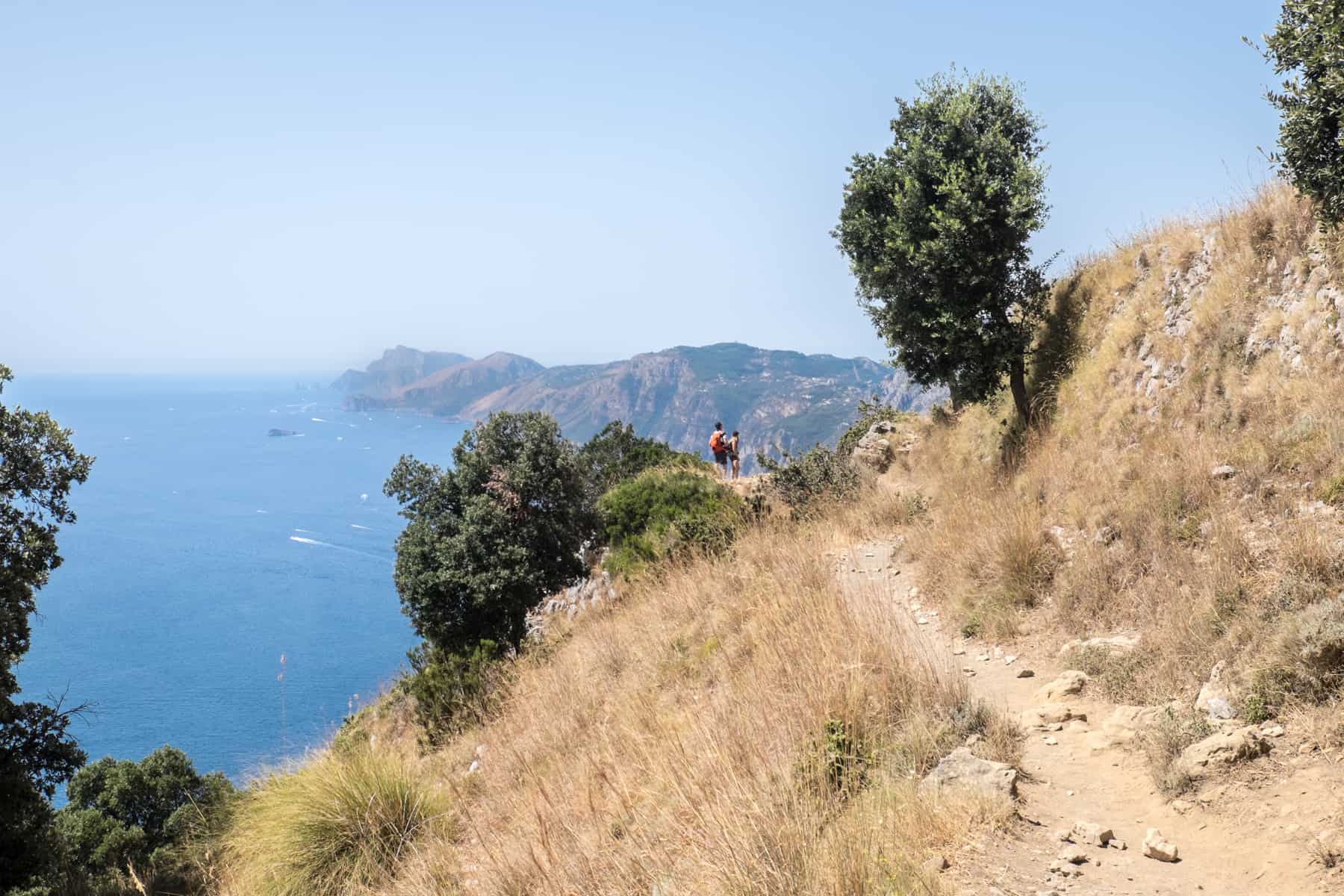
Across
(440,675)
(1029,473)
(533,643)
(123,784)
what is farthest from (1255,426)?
(123,784)

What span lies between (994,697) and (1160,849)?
95.8 inches

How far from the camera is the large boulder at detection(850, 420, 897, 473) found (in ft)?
A: 70.7

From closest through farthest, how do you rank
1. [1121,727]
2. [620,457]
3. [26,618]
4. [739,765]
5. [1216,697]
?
[739,765], [1216,697], [1121,727], [26,618], [620,457]

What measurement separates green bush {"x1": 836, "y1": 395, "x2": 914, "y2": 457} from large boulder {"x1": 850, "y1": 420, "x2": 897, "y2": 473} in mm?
412

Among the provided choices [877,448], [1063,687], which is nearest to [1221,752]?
[1063,687]

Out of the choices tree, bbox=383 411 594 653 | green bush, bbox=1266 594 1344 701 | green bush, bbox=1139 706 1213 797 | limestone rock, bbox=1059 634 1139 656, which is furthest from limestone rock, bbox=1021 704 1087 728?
tree, bbox=383 411 594 653

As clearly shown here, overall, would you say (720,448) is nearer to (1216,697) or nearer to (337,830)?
(337,830)

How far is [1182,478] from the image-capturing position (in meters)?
8.45

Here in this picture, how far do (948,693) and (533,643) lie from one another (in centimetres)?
947

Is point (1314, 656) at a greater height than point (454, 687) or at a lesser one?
greater

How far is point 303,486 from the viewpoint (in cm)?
18012

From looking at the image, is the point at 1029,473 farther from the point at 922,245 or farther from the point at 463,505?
the point at 463,505

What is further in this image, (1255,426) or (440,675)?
(440,675)

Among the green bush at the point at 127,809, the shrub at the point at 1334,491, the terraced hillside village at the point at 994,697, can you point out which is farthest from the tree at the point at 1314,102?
the green bush at the point at 127,809
